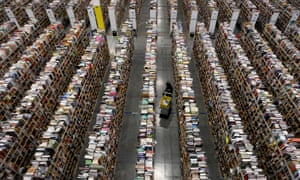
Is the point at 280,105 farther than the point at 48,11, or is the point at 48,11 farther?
the point at 48,11

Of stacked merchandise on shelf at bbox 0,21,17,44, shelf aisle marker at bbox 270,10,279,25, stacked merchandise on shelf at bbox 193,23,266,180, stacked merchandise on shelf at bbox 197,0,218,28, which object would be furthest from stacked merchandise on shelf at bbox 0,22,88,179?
shelf aisle marker at bbox 270,10,279,25

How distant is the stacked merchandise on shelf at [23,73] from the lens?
12.0 meters

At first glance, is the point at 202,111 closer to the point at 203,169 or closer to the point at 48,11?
the point at 203,169

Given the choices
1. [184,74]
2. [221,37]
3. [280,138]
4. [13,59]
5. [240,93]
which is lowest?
[280,138]

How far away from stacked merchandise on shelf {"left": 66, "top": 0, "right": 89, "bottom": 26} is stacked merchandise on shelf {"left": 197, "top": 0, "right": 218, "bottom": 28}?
1372 centimetres

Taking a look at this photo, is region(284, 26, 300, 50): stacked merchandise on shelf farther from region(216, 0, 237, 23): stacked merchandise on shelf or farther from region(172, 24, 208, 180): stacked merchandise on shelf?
region(172, 24, 208, 180): stacked merchandise on shelf

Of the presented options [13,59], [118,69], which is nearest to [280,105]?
[118,69]

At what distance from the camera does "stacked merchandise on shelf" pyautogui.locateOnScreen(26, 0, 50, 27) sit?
797 inches

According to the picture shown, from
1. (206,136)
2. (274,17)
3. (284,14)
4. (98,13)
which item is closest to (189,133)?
(206,136)

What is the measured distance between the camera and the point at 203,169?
29.3 feet

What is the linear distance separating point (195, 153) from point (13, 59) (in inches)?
587

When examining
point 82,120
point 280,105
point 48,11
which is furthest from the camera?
point 48,11

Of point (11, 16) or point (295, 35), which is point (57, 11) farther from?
point (295, 35)

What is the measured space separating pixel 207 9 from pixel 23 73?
61.3 ft
